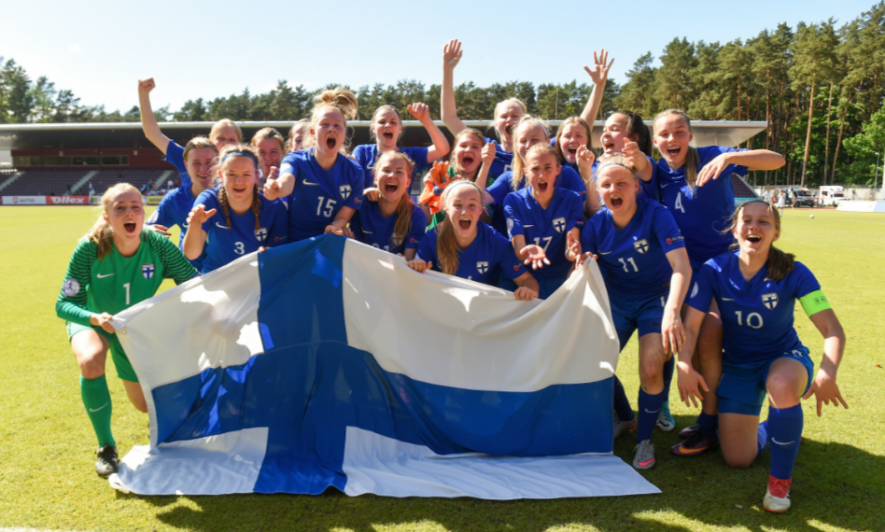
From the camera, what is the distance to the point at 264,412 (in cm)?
340

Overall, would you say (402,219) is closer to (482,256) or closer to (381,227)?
(381,227)

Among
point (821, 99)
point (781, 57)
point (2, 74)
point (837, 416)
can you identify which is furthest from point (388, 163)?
point (2, 74)

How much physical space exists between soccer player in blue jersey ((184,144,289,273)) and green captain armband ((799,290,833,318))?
3266mm

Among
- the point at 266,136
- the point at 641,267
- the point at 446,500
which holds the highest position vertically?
the point at 266,136

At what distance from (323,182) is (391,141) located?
97 centimetres

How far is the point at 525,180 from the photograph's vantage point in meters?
4.14

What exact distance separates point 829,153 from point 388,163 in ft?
210

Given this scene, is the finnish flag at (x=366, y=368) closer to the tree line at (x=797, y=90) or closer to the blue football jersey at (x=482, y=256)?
the blue football jersey at (x=482, y=256)

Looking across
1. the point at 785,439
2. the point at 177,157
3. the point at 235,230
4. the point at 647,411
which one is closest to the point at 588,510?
the point at 647,411

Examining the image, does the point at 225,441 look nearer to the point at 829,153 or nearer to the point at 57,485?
the point at 57,485

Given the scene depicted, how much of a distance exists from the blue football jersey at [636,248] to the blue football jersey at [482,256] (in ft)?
1.59

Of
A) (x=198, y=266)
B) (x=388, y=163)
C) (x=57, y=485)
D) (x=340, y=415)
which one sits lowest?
(x=57, y=485)

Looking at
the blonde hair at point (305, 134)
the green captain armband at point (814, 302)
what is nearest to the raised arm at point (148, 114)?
the blonde hair at point (305, 134)

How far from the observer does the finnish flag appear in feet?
11.0
